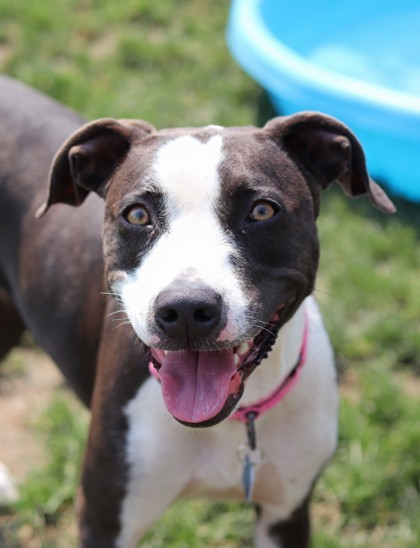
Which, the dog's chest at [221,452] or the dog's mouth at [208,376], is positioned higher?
the dog's mouth at [208,376]

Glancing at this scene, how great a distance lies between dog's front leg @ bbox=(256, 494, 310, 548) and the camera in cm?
362

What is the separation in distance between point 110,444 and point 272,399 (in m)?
0.55

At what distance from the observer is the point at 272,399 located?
3291 millimetres

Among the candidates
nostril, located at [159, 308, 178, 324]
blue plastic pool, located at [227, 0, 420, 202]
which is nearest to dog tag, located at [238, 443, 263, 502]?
nostril, located at [159, 308, 178, 324]

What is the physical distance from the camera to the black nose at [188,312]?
2.56 m

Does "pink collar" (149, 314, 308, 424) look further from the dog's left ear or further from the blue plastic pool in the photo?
the blue plastic pool

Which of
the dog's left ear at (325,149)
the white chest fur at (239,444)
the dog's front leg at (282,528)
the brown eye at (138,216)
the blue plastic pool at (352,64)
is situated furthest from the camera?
the blue plastic pool at (352,64)

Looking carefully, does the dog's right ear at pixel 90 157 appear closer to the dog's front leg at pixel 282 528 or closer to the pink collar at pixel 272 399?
the pink collar at pixel 272 399

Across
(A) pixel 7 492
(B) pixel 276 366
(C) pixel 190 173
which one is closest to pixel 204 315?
(C) pixel 190 173

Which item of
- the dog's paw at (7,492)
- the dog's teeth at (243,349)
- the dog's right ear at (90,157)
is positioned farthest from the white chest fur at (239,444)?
the dog's paw at (7,492)

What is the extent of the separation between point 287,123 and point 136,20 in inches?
190

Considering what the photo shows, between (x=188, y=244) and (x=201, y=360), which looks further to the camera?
→ (x=201, y=360)

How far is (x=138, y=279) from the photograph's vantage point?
2801 mm

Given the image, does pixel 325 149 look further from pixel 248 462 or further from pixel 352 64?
pixel 352 64
